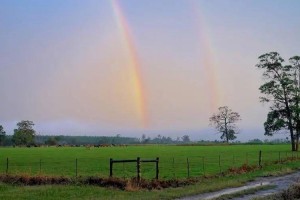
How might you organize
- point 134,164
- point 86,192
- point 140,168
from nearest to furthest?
point 86,192
point 140,168
point 134,164

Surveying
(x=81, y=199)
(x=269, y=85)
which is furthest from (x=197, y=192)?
(x=269, y=85)

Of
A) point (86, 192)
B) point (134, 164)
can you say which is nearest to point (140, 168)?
point (86, 192)

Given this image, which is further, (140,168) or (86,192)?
(140,168)

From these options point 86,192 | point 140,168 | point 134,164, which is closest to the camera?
point 86,192

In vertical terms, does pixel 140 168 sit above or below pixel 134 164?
above

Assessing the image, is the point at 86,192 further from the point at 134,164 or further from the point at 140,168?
the point at 134,164

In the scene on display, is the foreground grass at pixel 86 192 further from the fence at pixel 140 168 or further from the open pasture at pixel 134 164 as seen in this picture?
the open pasture at pixel 134 164

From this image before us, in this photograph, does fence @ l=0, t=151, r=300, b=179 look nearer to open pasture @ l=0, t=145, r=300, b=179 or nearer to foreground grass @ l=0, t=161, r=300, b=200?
open pasture @ l=0, t=145, r=300, b=179

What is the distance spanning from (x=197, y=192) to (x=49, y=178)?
12407mm

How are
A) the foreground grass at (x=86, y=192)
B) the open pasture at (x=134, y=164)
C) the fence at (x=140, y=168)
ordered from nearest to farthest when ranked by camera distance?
the foreground grass at (x=86, y=192)
the fence at (x=140, y=168)
the open pasture at (x=134, y=164)

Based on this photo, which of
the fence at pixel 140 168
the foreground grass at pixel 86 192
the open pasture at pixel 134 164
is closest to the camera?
the foreground grass at pixel 86 192

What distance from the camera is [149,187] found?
94.8 feet

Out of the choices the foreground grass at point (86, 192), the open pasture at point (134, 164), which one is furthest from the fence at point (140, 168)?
the foreground grass at point (86, 192)

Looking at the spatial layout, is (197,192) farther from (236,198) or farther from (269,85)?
(269,85)
